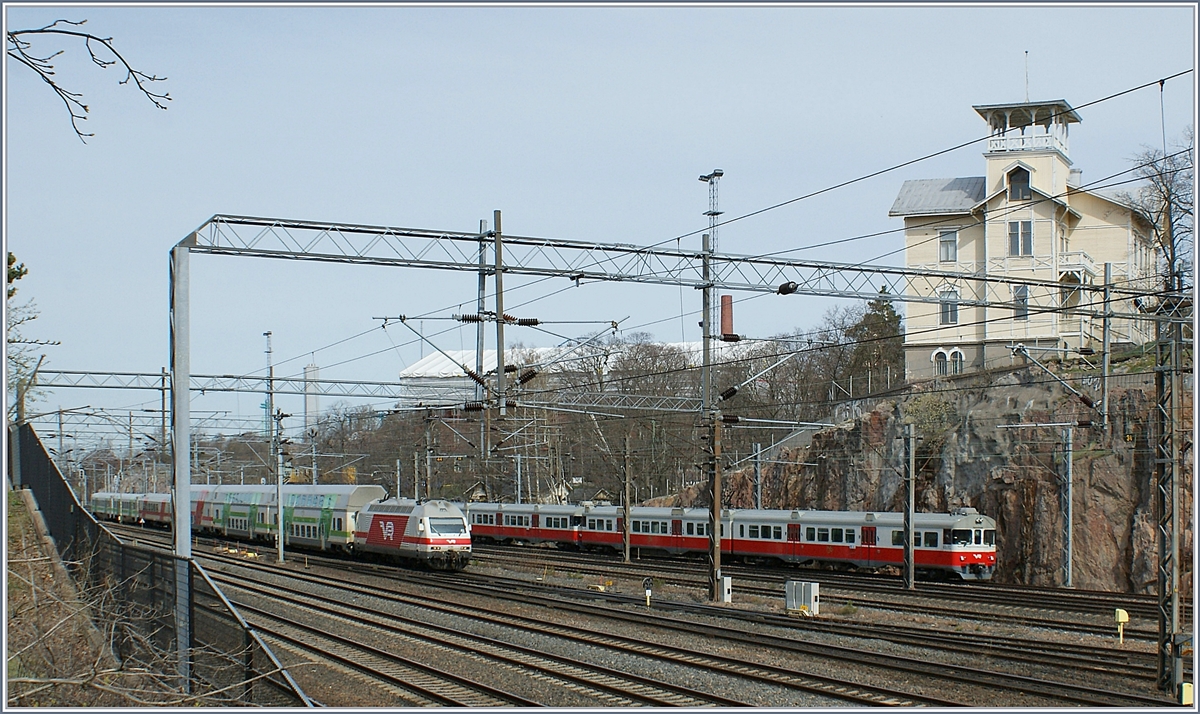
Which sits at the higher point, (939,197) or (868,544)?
(939,197)

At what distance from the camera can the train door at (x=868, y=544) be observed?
37.5m

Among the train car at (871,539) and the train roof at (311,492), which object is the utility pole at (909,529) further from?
the train roof at (311,492)

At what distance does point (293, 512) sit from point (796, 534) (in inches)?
834

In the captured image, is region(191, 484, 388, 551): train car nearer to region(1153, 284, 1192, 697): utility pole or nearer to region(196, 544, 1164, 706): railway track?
region(196, 544, 1164, 706): railway track

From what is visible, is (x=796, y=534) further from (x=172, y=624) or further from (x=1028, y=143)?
(x=172, y=624)

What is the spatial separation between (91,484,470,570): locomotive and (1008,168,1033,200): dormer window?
105 ft

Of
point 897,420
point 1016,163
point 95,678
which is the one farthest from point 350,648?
point 1016,163

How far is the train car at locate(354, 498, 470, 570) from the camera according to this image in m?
38.3

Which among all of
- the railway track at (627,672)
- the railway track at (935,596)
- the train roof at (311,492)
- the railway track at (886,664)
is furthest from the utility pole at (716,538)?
the train roof at (311,492)

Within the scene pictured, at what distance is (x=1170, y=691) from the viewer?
16781 millimetres

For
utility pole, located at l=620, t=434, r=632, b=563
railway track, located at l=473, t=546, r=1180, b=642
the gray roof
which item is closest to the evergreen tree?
the gray roof

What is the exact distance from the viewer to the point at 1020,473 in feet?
140

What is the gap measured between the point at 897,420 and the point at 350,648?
3507 centimetres

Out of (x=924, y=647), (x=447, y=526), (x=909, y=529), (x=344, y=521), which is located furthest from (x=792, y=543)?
(x=924, y=647)
